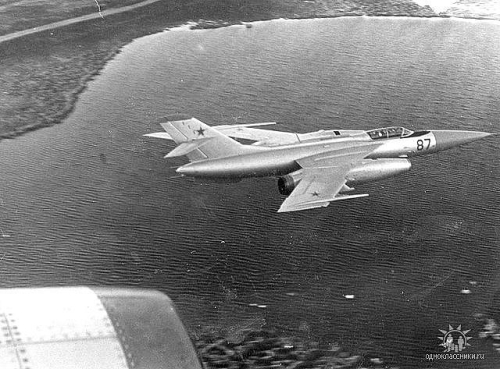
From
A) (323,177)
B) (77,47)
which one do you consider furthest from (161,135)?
(323,177)

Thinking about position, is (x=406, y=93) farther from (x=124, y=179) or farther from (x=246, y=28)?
(x=124, y=179)

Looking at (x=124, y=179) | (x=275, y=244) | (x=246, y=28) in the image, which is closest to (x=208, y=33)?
(x=246, y=28)

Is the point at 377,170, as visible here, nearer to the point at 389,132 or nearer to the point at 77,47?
the point at 389,132

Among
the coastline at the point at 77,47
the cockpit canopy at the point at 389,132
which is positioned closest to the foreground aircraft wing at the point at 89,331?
the coastline at the point at 77,47

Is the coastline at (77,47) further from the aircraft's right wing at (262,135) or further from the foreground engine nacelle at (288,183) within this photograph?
the foreground engine nacelle at (288,183)

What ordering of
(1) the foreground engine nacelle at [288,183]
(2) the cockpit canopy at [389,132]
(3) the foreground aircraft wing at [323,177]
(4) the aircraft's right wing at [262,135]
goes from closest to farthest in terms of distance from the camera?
(3) the foreground aircraft wing at [323,177] → (1) the foreground engine nacelle at [288,183] → (4) the aircraft's right wing at [262,135] → (2) the cockpit canopy at [389,132]

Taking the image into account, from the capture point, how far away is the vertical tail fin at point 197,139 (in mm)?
8602

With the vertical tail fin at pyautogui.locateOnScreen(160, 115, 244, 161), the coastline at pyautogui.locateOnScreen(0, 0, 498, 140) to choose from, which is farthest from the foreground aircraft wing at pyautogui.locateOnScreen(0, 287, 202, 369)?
the vertical tail fin at pyautogui.locateOnScreen(160, 115, 244, 161)

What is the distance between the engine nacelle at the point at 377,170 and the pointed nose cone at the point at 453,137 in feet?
2.15

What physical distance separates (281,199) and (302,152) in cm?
119

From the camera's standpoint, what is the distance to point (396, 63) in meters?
9.09

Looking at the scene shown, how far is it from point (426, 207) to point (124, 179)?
3.86m

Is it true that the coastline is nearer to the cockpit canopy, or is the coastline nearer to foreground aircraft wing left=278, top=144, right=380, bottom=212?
the cockpit canopy

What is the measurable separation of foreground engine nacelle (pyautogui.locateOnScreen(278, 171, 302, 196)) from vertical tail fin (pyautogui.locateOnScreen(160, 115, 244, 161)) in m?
0.83
